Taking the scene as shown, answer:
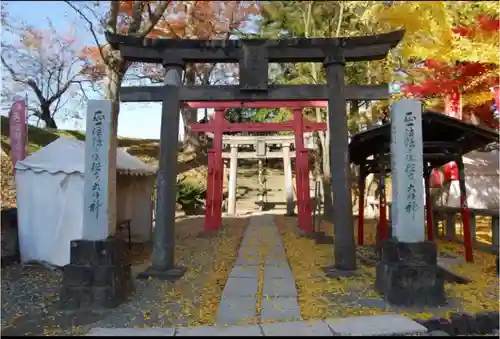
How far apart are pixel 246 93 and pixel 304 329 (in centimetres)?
413

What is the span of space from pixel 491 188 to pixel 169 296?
1224 cm

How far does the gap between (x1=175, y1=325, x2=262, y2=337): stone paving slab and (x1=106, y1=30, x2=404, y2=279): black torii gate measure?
2622 mm

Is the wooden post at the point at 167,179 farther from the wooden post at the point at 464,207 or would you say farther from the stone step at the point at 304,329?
the wooden post at the point at 464,207

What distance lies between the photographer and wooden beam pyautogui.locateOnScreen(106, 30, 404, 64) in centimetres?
722

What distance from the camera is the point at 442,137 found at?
8.83 meters

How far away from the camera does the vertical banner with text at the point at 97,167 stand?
19.3 ft

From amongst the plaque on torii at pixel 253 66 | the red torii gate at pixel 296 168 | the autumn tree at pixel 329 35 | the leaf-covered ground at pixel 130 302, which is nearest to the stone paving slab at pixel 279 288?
the leaf-covered ground at pixel 130 302

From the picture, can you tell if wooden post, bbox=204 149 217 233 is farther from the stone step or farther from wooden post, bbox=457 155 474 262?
the stone step

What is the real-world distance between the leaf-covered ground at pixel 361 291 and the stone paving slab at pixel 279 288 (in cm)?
13

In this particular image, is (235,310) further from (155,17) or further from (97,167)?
(155,17)

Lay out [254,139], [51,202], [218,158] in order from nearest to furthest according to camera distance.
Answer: [51,202] → [218,158] → [254,139]

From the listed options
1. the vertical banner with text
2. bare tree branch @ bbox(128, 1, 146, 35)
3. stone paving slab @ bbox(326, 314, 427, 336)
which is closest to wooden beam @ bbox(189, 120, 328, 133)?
bare tree branch @ bbox(128, 1, 146, 35)

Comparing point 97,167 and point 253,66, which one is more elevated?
point 253,66

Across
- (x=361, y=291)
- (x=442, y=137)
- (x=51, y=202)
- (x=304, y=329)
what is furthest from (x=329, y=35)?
(x=304, y=329)
